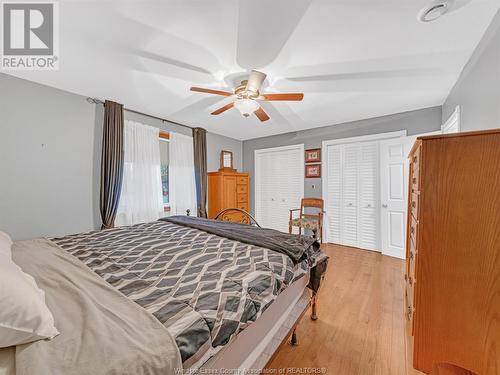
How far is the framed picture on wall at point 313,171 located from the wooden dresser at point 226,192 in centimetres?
137

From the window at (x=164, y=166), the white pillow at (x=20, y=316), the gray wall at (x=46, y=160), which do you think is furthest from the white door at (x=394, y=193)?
the gray wall at (x=46, y=160)

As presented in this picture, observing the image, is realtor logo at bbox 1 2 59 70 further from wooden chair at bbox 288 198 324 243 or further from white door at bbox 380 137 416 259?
white door at bbox 380 137 416 259

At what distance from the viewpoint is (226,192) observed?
14.4ft

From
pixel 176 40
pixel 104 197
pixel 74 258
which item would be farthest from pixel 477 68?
pixel 104 197

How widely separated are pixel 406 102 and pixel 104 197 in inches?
177

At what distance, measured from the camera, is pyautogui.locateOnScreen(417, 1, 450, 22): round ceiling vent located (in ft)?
4.57

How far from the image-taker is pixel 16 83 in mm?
2395

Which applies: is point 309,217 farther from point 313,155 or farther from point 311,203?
point 313,155

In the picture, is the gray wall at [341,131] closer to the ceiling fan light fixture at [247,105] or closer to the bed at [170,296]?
the ceiling fan light fixture at [247,105]

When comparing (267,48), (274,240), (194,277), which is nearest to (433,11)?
(267,48)

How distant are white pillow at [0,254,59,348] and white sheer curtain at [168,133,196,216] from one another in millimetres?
3253

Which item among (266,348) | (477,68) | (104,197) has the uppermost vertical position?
(477,68)

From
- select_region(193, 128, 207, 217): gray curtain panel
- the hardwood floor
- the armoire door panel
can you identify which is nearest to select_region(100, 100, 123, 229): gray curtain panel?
select_region(193, 128, 207, 217): gray curtain panel

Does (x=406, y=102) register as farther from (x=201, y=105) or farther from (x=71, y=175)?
(x=71, y=175)
